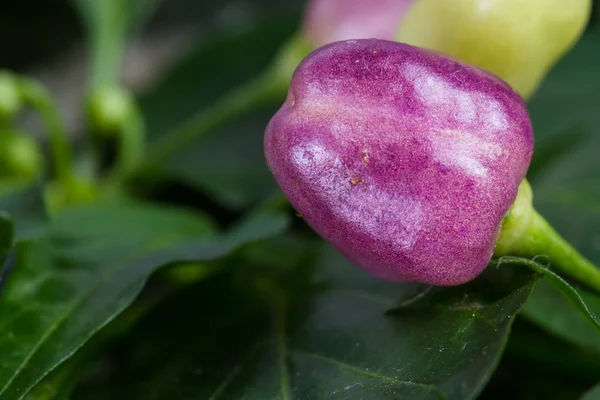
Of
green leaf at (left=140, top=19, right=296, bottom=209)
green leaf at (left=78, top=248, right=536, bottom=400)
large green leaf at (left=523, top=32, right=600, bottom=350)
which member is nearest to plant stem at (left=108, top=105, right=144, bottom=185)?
Result: green leaf at (left=140, top=19, right=296, bottom=209)

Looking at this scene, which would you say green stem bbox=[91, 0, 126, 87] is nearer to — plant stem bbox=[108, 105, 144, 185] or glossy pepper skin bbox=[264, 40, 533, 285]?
plant stem bbox=[108, 105, 144, 185]

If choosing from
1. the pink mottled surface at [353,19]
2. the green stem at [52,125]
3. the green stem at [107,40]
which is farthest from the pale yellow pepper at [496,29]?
the green stem at [107,40]

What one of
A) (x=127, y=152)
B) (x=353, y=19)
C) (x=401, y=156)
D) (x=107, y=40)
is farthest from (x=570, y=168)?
(x=107, y=40)

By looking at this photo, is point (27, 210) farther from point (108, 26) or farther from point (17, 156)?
point (108, 26)

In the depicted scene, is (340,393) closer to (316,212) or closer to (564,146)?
(316,212)

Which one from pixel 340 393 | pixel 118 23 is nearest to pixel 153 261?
pixel 340 393
